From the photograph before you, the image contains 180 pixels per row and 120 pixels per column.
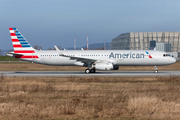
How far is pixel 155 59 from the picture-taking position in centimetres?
3778

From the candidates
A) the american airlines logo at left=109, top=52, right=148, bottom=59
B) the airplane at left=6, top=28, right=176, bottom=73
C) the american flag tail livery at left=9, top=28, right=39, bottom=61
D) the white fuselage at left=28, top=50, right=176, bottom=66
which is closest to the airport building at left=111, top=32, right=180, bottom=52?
the white fuselage at left=28, top=50, right=176, bottom=66

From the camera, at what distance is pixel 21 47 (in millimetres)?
39625

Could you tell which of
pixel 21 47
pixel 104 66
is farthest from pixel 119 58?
pixel 21 47

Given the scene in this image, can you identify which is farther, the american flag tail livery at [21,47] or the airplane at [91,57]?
the american flag tail livery at [21,47]

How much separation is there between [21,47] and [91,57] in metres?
Result: 11.4

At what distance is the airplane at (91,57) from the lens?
37.7 meters

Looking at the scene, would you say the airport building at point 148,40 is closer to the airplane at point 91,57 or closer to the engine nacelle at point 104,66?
the airplane at point 91,57

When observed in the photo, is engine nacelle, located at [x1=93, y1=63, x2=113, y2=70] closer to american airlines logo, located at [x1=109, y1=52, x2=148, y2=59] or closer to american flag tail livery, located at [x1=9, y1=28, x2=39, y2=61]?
american airlines logo, located at [x1=109, y1=52, x2=148, y2=59]

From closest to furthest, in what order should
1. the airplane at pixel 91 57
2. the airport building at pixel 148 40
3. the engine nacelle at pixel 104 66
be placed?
1. the engine nacelle at pixel 104 66
2. the airplane at pixel 91 57
3. the airport building at pixel 148 40

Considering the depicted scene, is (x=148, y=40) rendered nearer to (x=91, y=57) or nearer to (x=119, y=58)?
(x=119, y=58)

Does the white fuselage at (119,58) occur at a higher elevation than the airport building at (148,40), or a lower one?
lower

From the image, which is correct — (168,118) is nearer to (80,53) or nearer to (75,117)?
(75,117)

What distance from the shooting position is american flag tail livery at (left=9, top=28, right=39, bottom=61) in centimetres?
3919

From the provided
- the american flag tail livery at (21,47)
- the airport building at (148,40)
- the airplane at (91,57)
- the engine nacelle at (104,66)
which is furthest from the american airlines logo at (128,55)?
the airport building at (148,40)
